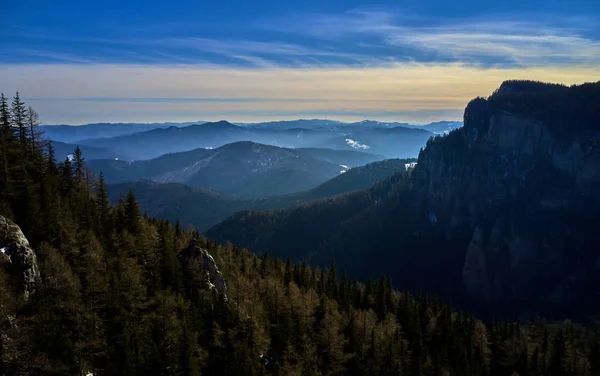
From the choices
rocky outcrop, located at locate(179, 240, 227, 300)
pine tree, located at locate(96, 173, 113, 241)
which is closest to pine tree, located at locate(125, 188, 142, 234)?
pine tree, located at locate(96, 173, 113, 241)

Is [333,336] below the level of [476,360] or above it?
above

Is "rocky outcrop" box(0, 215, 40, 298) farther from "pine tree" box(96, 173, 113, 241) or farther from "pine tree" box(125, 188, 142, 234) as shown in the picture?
"pine tree" box(125, 188, 142, 234)

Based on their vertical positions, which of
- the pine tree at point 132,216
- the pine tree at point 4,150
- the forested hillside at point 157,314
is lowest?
the forested hillside at point 157,314

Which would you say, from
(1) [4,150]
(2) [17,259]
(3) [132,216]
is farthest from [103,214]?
(2) [17,259]

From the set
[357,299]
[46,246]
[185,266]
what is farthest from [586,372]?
[46,246]

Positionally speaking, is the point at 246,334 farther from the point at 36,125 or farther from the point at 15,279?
the point at 36,125

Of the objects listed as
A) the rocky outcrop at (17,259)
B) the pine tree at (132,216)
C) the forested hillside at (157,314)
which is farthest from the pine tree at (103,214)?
the rocky outcrop at (17,259)

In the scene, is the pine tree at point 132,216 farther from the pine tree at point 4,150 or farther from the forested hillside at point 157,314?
the pine tree at point 4,150
